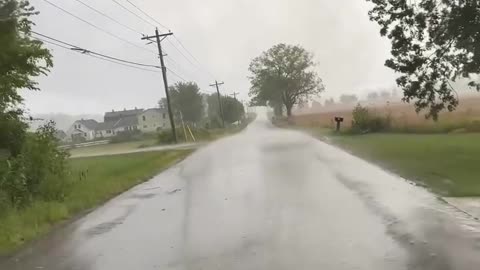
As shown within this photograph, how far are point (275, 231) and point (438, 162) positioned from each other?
34.9ft

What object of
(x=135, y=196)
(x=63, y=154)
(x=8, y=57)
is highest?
(x=8, y=57)

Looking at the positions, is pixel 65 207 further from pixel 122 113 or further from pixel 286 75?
pixel 122 113

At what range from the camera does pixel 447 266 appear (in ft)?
21.2

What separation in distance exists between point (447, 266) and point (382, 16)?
16958 millimetres

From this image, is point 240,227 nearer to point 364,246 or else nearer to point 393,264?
point 364,246

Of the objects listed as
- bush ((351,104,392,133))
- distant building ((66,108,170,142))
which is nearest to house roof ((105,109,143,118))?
distant building ((66,108,170,142))

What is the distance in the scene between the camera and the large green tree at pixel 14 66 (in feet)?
41.4

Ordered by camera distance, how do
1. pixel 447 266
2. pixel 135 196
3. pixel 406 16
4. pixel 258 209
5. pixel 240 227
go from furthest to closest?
pixel 406 16 < pixel 135 196 < pixel 258 209 < pixel 240 227 < pixel 447 266

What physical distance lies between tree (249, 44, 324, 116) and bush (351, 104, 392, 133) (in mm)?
66595

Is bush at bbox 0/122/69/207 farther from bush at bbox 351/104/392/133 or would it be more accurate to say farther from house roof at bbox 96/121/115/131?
house roof at bbox 96/121/115/131

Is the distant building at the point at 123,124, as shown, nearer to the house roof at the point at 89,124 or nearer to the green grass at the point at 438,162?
the house roof at the point at 89,124

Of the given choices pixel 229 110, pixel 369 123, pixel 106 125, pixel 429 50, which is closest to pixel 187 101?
pixel 229 110

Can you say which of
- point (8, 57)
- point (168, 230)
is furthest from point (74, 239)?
point (8, 57)

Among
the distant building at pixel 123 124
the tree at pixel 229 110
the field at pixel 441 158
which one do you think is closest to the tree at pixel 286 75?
the tree at pixel 229 110
